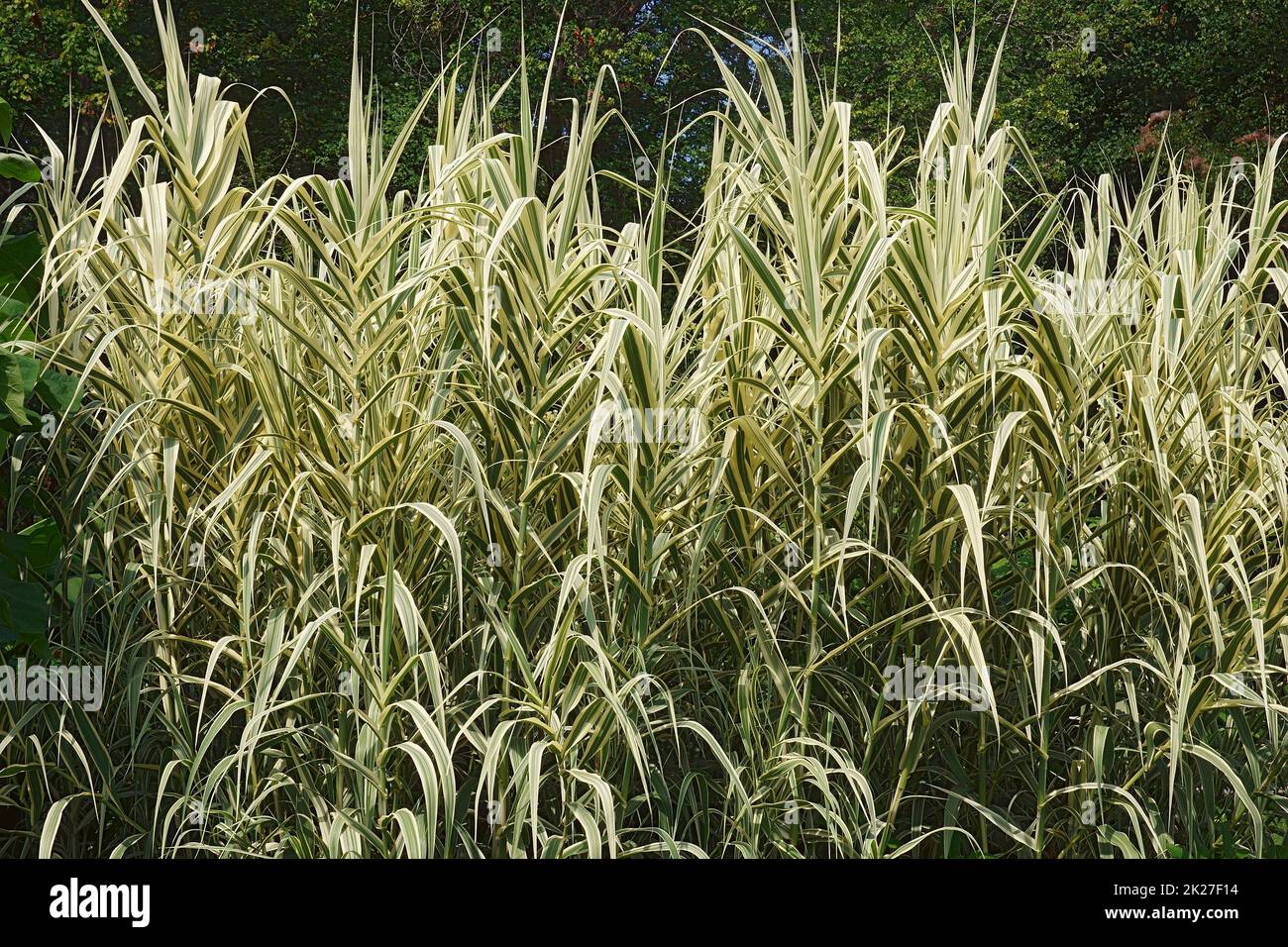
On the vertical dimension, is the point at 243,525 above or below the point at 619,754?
above

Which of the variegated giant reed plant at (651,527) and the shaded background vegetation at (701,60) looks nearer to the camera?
the variegated giant reed plant at (651,527)

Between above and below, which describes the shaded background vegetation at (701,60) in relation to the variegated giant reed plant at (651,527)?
above

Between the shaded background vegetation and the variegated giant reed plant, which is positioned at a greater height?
the shaded background vegetation

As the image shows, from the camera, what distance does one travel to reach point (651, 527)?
172 centimetres

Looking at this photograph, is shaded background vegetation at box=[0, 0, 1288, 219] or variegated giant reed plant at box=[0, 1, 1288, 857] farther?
shaded background vegetation at box=[0, 0, 1288, 219]

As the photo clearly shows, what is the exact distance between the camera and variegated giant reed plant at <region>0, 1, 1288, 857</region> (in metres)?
1.72

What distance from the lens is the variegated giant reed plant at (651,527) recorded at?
5.63 feet

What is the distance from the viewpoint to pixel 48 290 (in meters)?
1.97

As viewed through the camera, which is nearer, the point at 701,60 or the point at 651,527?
the point at 651,527

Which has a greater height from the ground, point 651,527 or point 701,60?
point 701,60
